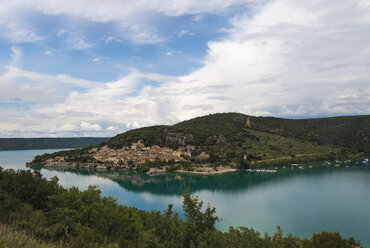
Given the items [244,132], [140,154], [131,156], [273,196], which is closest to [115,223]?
[273,196]

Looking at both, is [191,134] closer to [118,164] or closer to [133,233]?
[118,164]

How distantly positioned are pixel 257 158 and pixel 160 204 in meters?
58.4

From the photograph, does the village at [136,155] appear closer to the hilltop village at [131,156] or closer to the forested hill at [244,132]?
the hilltop village at [131,156]

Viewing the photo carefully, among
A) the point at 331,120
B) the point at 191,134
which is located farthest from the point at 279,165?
the point at 331,120

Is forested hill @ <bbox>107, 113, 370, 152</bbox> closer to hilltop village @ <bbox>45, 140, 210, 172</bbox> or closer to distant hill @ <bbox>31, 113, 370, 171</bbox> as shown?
distant hill @ <bbox>31, 113, 370, 171</bbox>

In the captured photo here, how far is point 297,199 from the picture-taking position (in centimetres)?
4647

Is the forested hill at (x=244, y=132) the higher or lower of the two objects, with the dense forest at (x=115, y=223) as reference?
higher

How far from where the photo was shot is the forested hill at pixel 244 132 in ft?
368

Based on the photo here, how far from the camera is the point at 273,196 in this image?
4928 centimetres

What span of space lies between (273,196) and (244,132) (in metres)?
75.7

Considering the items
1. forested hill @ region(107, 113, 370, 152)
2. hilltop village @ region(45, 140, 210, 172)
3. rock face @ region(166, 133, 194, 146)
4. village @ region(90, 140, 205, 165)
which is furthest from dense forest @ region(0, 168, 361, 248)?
forested hill @ region(107, 113, 370, 152)

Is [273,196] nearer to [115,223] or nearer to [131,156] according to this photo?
[115,223]

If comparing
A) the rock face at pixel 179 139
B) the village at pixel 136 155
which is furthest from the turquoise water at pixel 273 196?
the rock face at pixel 179 139

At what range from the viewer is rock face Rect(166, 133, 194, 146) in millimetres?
109312
